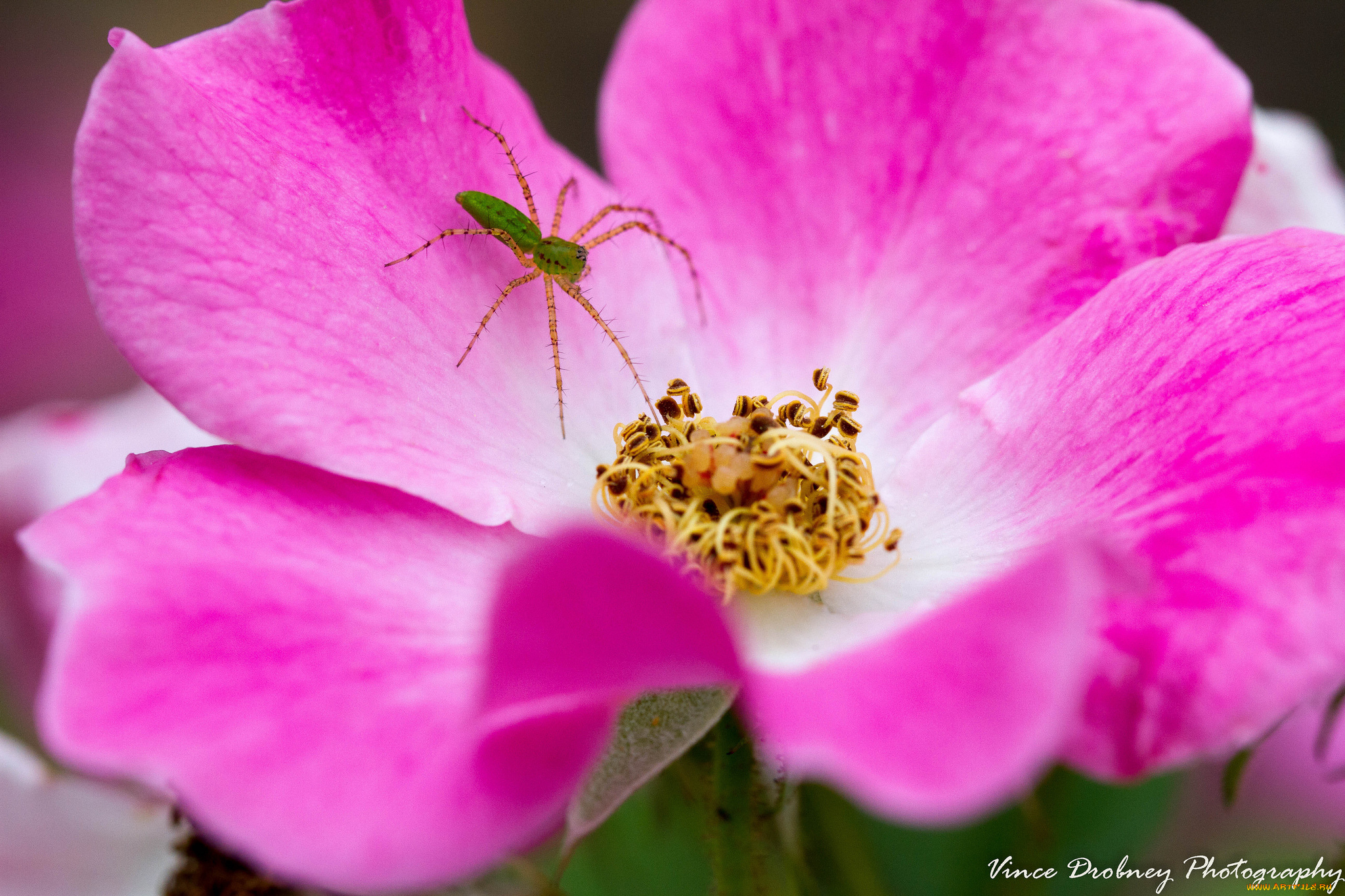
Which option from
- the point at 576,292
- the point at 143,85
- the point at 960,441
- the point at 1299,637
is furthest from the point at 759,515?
the point at 143,85

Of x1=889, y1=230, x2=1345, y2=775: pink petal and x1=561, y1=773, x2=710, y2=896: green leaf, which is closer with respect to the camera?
x1=889, y1=230, x2=1345, y2=775: pink petal

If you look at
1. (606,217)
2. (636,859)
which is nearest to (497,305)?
(606,217)

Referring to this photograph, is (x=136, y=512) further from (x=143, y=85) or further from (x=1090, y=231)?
(x=1090, y=231)

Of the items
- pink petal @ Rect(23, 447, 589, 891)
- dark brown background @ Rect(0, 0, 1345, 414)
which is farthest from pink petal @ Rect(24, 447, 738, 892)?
dark brown background @ Rect(0, 0, 1345, 414)

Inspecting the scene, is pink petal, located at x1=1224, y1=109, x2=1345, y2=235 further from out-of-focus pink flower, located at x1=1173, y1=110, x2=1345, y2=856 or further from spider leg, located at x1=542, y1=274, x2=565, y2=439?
spider leg, located at x1=542, y1=274, x2=565, y2=439

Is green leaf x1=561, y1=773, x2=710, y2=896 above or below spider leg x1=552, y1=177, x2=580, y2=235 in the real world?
below

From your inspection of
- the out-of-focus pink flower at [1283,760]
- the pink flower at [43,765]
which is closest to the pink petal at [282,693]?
the pink flower at [43,765]
